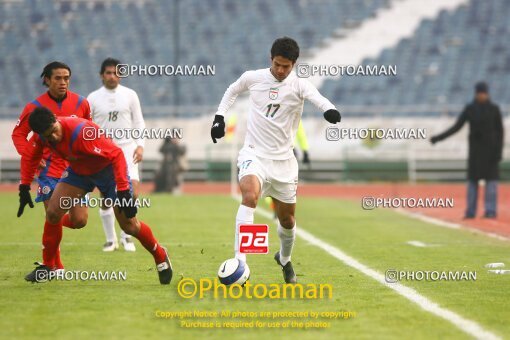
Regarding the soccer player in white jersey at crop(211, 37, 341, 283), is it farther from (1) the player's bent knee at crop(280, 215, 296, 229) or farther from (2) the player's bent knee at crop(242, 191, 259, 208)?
(2) the player's bent knee at crop(242, 191, 259, 208)

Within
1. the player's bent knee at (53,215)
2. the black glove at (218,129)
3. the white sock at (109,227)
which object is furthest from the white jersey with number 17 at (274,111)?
the white sock at (109,227)

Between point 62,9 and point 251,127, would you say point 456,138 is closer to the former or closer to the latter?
point 62,9

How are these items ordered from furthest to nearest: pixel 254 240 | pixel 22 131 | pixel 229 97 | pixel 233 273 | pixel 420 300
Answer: pixel 22 131, pixel 229 97, pixel 254 240, pixel 233 273, pixel 420 300

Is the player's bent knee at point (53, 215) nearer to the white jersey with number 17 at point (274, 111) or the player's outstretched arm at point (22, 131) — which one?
the player's outstretched arm at point (22, 131)

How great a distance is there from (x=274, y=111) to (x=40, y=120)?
83.0 inches

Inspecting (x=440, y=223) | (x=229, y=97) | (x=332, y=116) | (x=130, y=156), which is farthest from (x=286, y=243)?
(x=440, y=223)

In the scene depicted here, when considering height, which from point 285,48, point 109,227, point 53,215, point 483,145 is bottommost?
point 109,227

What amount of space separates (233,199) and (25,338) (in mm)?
19549

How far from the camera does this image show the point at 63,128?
8.56 meters

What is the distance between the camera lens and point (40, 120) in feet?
27.0

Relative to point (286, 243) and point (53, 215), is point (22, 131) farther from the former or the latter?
point (286, 243)

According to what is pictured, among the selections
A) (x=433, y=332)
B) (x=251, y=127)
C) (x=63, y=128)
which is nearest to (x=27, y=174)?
(x=63, y=128)

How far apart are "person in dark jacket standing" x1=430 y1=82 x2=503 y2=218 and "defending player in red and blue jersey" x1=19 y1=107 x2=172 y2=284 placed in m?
10.4

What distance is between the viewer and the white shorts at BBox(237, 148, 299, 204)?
8.97m
